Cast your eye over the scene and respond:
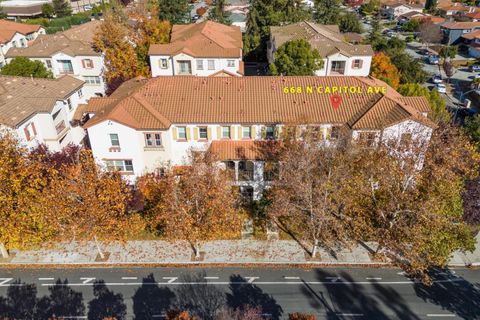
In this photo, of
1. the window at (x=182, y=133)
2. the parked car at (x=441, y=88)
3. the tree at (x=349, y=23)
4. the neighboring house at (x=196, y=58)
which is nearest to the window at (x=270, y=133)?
the window at (x=182, y=133)

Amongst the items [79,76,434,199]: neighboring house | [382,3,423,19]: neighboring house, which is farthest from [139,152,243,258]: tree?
[382,3,423,19]: neighboring house

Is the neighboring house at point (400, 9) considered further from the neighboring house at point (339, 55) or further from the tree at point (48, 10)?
the tree at point (48, 10)

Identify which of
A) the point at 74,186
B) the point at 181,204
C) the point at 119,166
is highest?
the point at 74,186

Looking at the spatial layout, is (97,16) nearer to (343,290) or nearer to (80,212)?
(80,212)

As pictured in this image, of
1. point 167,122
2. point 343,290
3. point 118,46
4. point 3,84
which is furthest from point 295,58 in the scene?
point 3,84

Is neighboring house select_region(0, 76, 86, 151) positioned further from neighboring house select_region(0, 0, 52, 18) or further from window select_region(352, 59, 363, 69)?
neighboring house select_region(0, 0, 52, 18)
